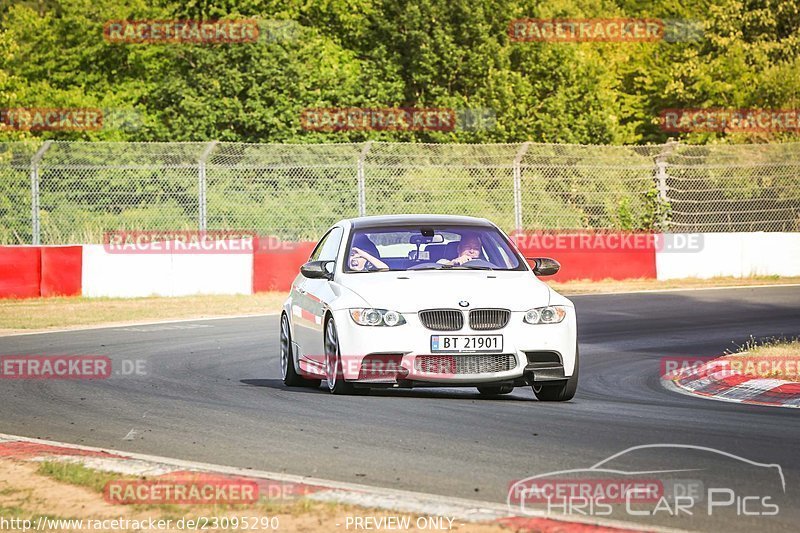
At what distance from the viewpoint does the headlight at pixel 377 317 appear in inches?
403

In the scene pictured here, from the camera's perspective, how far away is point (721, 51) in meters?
52.6

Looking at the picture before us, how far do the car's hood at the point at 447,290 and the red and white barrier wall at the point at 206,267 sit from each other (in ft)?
47.8

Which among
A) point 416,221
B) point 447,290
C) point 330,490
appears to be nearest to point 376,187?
point 416,221

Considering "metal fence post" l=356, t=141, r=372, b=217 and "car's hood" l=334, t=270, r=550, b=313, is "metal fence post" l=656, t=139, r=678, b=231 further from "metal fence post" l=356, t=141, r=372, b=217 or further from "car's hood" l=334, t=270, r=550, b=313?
"car's hood" l=334, t=270, r=550, b=313

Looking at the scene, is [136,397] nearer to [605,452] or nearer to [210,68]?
[605,452]

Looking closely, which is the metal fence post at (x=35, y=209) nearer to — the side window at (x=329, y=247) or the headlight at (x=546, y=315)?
the side window at (x=329, y=247)

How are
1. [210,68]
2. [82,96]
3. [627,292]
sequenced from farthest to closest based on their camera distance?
[82,96]
[210,68]
[627,292]

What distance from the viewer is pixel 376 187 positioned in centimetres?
2702

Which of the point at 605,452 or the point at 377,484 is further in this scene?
the point at 605,452

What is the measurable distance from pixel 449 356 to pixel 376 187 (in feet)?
55.8

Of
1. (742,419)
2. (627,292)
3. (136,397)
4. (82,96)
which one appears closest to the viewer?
(742,419)

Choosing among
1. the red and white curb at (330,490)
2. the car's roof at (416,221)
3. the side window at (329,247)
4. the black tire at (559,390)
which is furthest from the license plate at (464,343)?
the red and white curb at (330,490)

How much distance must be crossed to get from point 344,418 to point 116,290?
1595 cm

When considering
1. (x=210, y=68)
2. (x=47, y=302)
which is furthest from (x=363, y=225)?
(x=210, y=68)
